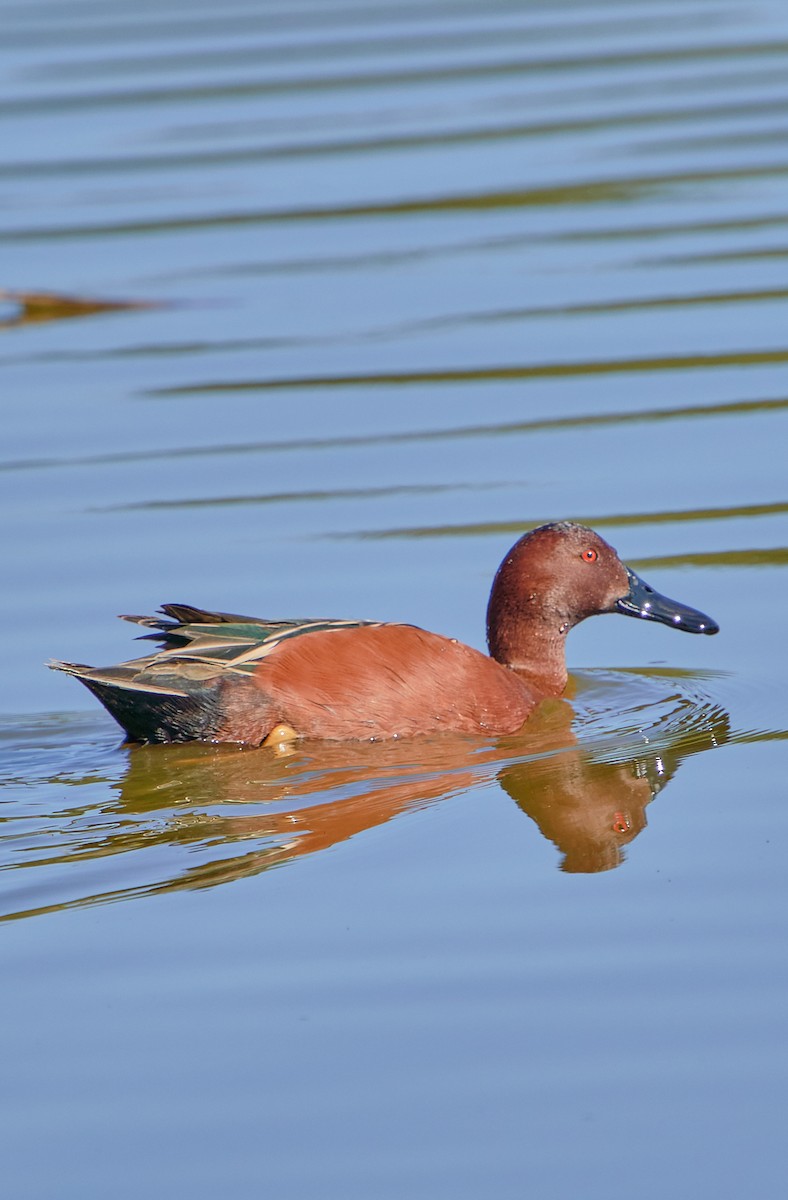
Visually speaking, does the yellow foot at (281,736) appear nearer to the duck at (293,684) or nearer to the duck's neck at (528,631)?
the duck at (293,684)

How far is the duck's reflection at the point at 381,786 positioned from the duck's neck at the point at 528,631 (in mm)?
286

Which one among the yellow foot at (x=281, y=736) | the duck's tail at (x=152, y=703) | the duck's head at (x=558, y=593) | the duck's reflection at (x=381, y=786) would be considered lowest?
the duck's reflection at (x=381, y=786)

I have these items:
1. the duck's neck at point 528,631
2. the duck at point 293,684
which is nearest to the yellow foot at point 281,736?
the duck at point 293,684

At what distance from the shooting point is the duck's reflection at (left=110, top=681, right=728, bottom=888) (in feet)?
19.7

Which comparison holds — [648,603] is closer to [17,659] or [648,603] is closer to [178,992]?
[17,659]

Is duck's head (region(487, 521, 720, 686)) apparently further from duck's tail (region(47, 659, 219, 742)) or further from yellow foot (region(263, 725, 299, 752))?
duck's tail (region(47, 659, 219, 742))

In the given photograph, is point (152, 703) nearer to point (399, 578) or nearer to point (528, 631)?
point (528, 631)

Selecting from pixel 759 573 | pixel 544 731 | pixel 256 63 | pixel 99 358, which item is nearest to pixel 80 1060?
pixel 544 731

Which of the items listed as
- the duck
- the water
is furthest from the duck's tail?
the water

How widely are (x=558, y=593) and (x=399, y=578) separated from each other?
107cm

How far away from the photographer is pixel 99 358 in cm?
1230

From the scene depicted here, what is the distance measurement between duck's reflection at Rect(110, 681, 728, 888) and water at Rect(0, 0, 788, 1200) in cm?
2

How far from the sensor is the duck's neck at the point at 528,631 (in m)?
7.71

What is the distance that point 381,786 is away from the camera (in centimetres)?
655
